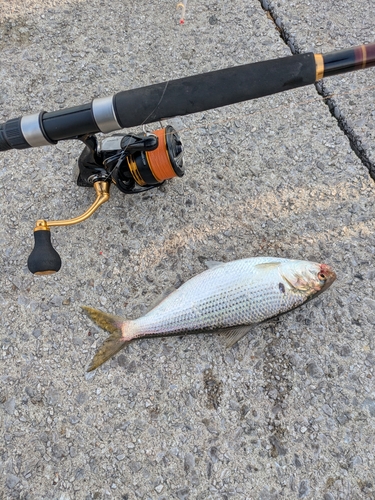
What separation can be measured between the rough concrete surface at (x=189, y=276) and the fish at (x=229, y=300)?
0.36ft

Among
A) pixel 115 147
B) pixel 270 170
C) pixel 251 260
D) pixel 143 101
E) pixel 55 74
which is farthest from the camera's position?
pixel 55 74

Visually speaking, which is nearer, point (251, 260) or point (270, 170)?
point (251, 260)

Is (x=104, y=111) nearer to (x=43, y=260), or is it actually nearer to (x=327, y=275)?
(x=43, y=260)

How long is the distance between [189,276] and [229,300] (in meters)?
0.32

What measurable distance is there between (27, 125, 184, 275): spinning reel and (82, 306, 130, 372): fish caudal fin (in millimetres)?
428

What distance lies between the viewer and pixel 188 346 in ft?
7.19

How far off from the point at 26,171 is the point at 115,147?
0.90m

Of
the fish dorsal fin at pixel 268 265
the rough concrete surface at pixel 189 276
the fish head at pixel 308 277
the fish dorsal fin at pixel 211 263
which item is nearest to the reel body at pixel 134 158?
the rough concrete surface at pixel 189 276

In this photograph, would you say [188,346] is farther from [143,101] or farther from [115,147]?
[143,101]

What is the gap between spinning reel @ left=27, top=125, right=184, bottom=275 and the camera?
1931mm

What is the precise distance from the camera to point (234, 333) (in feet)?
6.95

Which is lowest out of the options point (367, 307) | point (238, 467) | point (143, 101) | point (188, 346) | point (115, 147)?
point (238, 467)

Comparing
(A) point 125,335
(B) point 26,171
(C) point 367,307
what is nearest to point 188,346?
(A) point 125,335

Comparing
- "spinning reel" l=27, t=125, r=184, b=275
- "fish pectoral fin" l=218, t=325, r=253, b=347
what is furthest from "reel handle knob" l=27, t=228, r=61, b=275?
"fish pectoral fin" l=218, t=325, r=253, b=347
